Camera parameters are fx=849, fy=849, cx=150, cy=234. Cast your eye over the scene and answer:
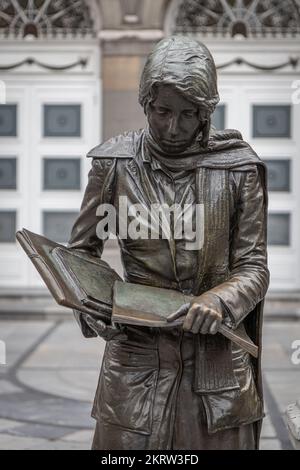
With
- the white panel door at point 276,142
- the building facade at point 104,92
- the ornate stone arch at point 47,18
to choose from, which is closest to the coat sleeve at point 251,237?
the building facade at point 104,92

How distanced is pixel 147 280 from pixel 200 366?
351 mm

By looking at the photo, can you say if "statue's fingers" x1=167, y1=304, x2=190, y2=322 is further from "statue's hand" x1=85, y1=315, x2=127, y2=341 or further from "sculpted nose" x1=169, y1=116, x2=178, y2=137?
"sculpted nose" x1=169, y1=116, x2=178, y2=137

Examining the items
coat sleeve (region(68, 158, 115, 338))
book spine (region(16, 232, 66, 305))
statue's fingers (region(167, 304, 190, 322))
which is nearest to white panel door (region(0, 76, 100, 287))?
coat sleeve (region(68, 158, 115, 338))

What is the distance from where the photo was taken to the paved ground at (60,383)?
20.4 feet

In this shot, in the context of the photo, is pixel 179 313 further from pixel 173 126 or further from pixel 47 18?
pixel 47 18

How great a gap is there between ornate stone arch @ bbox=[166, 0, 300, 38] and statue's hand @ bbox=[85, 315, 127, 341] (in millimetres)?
9321

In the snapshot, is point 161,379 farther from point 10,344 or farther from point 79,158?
point 79,158

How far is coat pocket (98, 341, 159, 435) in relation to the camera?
2.91m

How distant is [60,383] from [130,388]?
16.5 ft

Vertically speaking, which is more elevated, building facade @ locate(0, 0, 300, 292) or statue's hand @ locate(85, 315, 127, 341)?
building facade @ locate(0, 0, 300, 292)

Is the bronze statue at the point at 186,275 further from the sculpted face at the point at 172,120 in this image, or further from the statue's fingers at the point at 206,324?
the statue's fingers at the point at 206,324

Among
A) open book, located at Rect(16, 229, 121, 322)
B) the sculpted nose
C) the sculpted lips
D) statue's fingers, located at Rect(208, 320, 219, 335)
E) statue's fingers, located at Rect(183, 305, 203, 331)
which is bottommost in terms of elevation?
statue's fingers, located at Rect(208, 320, 219, 335)

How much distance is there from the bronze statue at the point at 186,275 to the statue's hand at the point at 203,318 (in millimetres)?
209


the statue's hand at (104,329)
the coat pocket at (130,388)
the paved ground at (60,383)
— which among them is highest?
the statue's hand at (104,329)
